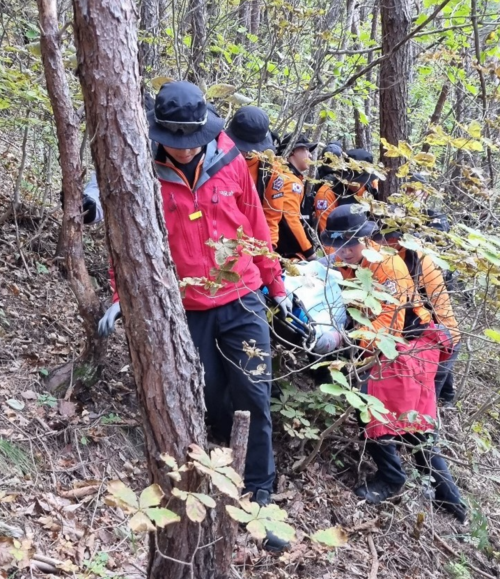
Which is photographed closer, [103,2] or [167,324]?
[103,2]

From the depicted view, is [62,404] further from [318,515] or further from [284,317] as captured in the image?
[318,515]

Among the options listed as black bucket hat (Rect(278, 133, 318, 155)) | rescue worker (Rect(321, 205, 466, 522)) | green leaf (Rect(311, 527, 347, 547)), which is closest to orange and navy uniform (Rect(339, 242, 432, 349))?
rescue worker (Rect(321, 205, 466, 522))

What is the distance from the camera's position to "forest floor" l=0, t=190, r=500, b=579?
2.90 metres

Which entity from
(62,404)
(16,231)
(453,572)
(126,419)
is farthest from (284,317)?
(16,231)

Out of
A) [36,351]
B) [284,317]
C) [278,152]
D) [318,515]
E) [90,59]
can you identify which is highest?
[90,59]

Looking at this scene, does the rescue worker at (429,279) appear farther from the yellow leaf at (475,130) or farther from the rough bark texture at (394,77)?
the rough bark texture at (394,77)

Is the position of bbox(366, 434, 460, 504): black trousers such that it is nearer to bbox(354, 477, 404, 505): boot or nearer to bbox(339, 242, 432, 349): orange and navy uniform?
bbox(354, 477, 404, 505): boot

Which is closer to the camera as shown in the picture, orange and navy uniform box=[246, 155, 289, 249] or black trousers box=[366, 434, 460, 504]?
black trousers box=[366, 434, 460, 504]

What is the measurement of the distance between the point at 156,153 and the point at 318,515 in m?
2.72

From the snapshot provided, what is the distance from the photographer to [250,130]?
14.3 ft

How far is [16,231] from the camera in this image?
15.6ft

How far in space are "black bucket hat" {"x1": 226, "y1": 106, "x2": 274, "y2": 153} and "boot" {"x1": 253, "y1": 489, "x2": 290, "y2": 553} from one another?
2.63m

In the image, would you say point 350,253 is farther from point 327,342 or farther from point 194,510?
point 194,510

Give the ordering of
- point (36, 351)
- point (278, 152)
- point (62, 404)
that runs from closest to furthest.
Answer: point (62, 404)
point (36, 351)
point (278, 152)
